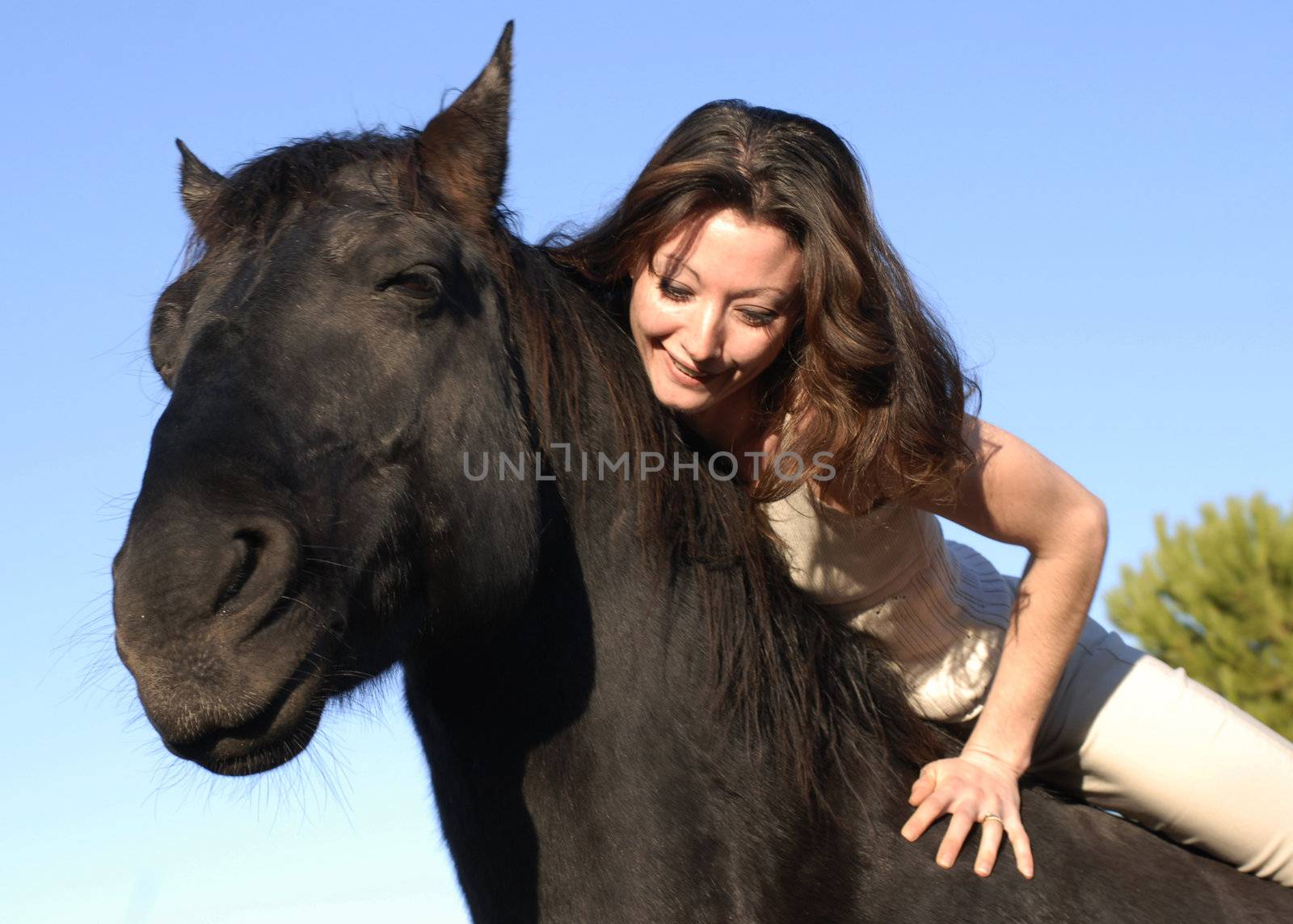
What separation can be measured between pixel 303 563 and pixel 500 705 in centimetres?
56

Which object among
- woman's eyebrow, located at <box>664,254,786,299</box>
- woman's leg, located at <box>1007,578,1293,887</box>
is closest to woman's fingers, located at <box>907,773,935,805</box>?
woman's leg, located at <box>1007,578,1293,887</box>

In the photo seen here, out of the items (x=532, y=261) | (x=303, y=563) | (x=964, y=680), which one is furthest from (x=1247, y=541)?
(x=303, y=563)

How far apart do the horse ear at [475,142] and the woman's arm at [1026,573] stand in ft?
3.74

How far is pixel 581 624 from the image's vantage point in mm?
2457

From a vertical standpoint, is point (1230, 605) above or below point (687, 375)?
below

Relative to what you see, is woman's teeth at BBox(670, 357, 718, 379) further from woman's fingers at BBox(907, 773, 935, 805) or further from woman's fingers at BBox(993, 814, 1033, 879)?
woman's fingers at BBox(993, 814, 1033, 879)

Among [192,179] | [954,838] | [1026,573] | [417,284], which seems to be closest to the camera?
[417,284]

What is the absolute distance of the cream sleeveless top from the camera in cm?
272

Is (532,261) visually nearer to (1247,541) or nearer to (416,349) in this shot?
(416,349)

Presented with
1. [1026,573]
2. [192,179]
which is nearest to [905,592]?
[1026,573]

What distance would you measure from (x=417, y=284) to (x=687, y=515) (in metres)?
0.74

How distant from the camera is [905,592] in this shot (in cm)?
283

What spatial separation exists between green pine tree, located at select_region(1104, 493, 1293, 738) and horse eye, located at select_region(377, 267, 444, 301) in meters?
8.93

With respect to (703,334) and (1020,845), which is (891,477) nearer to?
(703,334)
